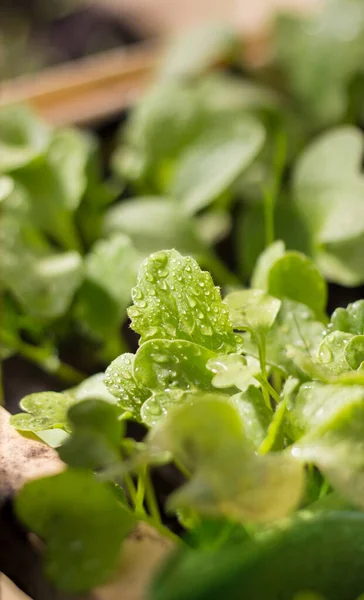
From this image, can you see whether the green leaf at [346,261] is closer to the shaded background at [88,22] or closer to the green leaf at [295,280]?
the green leaf at [295,280]

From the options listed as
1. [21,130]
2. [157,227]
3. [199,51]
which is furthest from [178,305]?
[199,51]

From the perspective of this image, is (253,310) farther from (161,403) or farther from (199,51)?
(199,51)

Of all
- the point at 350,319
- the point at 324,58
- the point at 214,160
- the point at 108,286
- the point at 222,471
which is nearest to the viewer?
the point at 222,471

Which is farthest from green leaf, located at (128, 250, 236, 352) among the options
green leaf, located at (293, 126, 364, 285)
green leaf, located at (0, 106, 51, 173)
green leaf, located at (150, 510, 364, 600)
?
green leaf, located at (0, 106, 51, 173)

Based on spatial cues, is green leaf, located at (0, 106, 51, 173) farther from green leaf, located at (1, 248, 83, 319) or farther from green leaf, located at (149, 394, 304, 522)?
green leaf, located at (149, 394, 304, 522)

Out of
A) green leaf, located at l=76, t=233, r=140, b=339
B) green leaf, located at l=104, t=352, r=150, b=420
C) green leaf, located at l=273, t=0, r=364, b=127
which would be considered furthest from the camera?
green leaf, located at l=273, t=0, r=364, b=127
